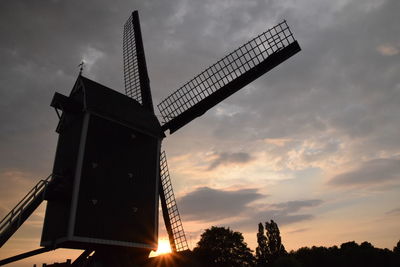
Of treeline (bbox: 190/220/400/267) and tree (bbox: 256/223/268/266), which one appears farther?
tree (bbox: 256/223/268/266)

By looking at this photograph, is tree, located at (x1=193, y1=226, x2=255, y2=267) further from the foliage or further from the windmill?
the windmill

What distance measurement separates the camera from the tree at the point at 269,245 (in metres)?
60.1

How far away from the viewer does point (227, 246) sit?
173 ft

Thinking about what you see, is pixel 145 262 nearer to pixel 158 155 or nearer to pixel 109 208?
pixel 109 208

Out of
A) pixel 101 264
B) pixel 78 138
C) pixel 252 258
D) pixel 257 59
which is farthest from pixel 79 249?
pixel 252 258

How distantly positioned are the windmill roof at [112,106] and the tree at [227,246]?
1440 inches

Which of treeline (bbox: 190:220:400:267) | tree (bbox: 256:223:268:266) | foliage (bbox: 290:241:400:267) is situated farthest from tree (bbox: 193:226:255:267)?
foliage (bbox: 290:241:400:267)

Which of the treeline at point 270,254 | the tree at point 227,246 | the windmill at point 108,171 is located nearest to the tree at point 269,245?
the treeline at point 270,254

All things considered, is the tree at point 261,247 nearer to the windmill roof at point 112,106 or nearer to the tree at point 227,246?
the tree at point 227,246

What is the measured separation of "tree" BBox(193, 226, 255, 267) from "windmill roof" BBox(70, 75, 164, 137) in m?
36.6

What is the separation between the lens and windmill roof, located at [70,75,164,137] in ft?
58.3

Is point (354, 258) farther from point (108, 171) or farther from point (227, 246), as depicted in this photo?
point (108, 171)

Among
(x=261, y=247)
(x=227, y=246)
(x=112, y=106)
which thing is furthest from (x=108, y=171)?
(x=261, y=247)

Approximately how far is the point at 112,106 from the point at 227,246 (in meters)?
40.8
